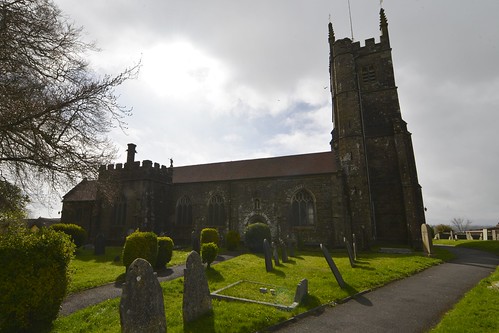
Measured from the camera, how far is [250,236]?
59.5 ft

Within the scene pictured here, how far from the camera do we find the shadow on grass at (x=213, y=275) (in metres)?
9.36

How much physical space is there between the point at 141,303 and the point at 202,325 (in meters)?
1.45

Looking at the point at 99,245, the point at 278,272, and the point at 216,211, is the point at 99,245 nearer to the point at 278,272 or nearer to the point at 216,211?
the point at 216,211

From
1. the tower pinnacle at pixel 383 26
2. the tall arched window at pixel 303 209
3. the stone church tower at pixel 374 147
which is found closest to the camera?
the stone church tower at pixel 374 147

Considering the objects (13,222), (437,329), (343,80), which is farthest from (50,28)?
(343,80)

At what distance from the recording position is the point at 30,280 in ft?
17.1

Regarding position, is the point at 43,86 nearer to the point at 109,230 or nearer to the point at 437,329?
the point at 437,329

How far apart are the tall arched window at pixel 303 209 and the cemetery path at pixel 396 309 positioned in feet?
33.5

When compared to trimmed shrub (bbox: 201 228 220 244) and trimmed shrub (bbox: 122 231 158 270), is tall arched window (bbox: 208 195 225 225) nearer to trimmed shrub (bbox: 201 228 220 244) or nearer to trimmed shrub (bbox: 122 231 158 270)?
trimmed shrub (bbox: 201 228 220 244)

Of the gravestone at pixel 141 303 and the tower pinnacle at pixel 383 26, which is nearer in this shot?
the gravestone at pixel 141 303

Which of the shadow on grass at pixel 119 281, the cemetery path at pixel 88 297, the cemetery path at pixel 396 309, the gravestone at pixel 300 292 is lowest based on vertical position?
the cemetery path at pixel 396 309

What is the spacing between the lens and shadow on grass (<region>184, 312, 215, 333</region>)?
5.07 m

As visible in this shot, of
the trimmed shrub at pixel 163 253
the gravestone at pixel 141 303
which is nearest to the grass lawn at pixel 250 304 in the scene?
the gravestone at pixel 141 303

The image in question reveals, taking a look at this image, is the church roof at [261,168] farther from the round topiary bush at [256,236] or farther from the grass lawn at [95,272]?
the grass lawn at [95,272]
